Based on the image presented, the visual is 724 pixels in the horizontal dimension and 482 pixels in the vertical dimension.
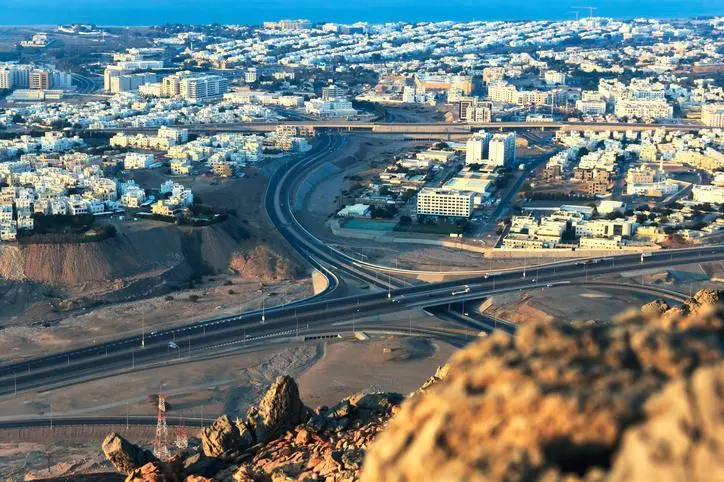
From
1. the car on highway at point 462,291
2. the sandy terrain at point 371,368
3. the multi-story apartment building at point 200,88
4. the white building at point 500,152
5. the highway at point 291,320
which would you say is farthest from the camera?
the multi-story apartment building at point 200,88

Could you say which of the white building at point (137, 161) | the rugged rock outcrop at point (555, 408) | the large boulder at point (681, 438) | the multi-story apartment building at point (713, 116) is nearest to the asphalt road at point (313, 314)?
the white building at point (137, 161)

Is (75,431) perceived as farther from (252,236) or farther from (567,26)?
(567,26)

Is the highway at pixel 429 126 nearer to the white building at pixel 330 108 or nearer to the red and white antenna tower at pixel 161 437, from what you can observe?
the white building at pixel 330 108

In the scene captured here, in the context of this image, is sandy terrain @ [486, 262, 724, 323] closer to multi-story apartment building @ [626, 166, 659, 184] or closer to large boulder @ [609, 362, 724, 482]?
multi-story apartment building @ [626, 166, 659, 184]

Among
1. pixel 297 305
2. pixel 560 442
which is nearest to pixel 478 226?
pixel 297 305

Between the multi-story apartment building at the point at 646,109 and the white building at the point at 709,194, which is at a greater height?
the multi-story apartment building at the point at 646,109

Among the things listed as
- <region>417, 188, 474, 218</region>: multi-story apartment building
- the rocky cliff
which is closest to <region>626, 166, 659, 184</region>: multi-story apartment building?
<region>417, 188, 474, 218</region>: multi-story apartment building
